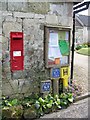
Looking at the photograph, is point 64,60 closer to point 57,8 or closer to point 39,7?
point 57,8

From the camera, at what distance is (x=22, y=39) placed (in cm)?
525

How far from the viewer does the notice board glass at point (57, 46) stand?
221 inches

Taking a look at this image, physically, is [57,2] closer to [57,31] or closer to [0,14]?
[57,31]

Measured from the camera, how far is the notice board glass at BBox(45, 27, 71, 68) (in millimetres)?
5625

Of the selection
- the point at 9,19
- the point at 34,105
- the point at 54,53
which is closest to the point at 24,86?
the point at 34,105

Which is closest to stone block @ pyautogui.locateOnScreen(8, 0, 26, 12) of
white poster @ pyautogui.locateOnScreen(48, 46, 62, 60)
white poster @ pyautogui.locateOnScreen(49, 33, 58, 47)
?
white poster @ pyautogui.locateOnScreen(49, 33, 58, 47)

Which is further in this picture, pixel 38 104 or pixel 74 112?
pixel 74 112

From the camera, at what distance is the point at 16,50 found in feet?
17.1

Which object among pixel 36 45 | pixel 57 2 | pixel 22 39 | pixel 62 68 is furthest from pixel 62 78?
pixel 57 2

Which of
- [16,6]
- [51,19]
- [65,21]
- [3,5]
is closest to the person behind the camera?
[3,5]

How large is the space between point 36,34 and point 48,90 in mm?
1413

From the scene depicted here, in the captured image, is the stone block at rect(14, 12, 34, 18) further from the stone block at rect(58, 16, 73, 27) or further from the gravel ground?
the gravel ground

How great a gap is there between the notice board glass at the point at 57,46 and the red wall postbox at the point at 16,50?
68cm

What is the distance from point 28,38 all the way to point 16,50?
44 centimetres
